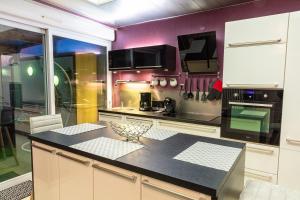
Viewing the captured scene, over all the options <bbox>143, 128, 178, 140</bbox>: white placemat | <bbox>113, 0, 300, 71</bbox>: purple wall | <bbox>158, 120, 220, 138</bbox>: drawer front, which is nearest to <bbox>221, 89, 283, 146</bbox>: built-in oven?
<bbox>158, 120, 220, 138</bbox>: drawer front

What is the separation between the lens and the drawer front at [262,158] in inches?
83.8

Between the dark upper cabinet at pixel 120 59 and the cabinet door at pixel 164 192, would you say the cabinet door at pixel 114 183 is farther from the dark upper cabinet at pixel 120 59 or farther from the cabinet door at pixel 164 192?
the dark upper cabinet at pixel 120 59

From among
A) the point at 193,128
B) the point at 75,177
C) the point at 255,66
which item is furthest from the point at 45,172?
the point at 255,66

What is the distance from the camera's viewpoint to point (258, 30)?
2.14m

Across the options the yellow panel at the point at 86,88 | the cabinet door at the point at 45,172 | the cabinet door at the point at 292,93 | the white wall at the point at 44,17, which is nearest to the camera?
the cabinet door at the point at 45,172

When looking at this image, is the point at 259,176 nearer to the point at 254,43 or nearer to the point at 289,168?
the point at 289,168

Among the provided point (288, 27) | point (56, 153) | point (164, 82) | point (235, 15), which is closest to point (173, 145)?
point (56, 153)

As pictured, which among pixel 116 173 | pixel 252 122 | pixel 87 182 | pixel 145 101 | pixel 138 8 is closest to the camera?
pixel 116 173

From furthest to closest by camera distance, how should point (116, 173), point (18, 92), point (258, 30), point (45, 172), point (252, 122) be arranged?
point (18, 92) < point (252, 122) < point (258, 30) < point (45, 172) < point (116, 173)

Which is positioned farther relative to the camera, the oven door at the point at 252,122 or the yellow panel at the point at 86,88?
the yellow panel at the point at 86,88

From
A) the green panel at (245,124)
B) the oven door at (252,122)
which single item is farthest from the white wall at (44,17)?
the green panel at (245,124)

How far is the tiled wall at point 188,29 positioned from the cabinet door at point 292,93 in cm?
75

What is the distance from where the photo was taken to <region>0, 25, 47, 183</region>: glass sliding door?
262cm

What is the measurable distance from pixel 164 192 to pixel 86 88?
10.2 ft
